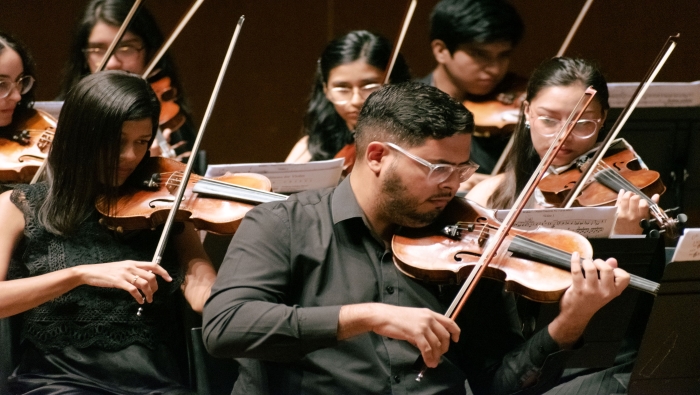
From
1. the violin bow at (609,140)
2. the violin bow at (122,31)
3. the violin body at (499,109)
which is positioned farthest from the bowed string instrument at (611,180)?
the violin bow at (122,31)

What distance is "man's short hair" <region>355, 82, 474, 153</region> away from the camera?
1.62 meters

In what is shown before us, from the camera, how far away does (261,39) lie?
12.7ft

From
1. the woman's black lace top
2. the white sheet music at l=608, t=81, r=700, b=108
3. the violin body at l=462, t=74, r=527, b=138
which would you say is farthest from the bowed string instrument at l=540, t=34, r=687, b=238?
the woman's black lace top

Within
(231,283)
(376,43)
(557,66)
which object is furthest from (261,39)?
(231,283)

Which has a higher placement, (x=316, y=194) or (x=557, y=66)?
(x=557, y=66)

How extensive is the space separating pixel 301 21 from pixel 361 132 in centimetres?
226

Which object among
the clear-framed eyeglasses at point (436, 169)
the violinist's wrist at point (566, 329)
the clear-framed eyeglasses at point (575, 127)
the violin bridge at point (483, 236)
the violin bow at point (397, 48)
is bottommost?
the violin bow at point (397, 48)

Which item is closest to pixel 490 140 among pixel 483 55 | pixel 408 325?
pixel 483 55

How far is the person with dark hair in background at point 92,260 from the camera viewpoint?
1795 mm

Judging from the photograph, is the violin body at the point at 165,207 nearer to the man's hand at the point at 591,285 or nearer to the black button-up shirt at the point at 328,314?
the black button-up shirt at the point at 328,314

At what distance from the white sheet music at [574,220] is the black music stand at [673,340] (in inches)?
7.2

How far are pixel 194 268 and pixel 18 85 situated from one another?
0.81 meters

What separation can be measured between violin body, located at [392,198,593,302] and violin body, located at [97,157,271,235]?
1.55 feet

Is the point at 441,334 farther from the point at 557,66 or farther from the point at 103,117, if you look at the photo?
the point at 557,66
